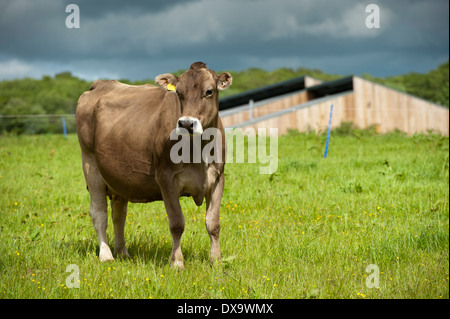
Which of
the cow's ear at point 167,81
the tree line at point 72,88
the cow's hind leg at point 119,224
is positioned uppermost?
the tree line at point 72,88

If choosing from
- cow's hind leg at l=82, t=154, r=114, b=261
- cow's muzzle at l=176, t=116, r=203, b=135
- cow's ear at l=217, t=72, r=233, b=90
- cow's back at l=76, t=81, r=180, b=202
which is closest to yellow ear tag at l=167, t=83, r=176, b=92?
Answer: cow's back at l=76, t=81, r=180, b=202

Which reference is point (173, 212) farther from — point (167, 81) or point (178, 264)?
point (167, 81)

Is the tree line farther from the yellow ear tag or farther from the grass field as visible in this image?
the yellow ear tag

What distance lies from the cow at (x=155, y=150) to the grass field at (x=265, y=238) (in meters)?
0.51

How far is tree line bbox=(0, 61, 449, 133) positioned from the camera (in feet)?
221

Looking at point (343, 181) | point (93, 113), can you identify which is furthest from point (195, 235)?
point (343, 181)

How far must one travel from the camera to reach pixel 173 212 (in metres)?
→ 5.29

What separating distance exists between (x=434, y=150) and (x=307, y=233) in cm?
986

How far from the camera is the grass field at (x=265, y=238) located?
4.64 meters

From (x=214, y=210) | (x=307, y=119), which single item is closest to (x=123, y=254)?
(x=214, y=210)

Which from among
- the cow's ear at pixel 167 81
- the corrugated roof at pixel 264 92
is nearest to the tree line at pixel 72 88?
the corrugated roof at pixel 264 92

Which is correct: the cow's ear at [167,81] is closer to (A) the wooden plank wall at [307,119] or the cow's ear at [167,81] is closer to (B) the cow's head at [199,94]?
(B) the cow's head at [199,94]

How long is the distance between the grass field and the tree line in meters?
51.7

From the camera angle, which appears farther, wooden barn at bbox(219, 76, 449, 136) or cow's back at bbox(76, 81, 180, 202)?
wooden barn at bbox(219, 76, 449, 136)
